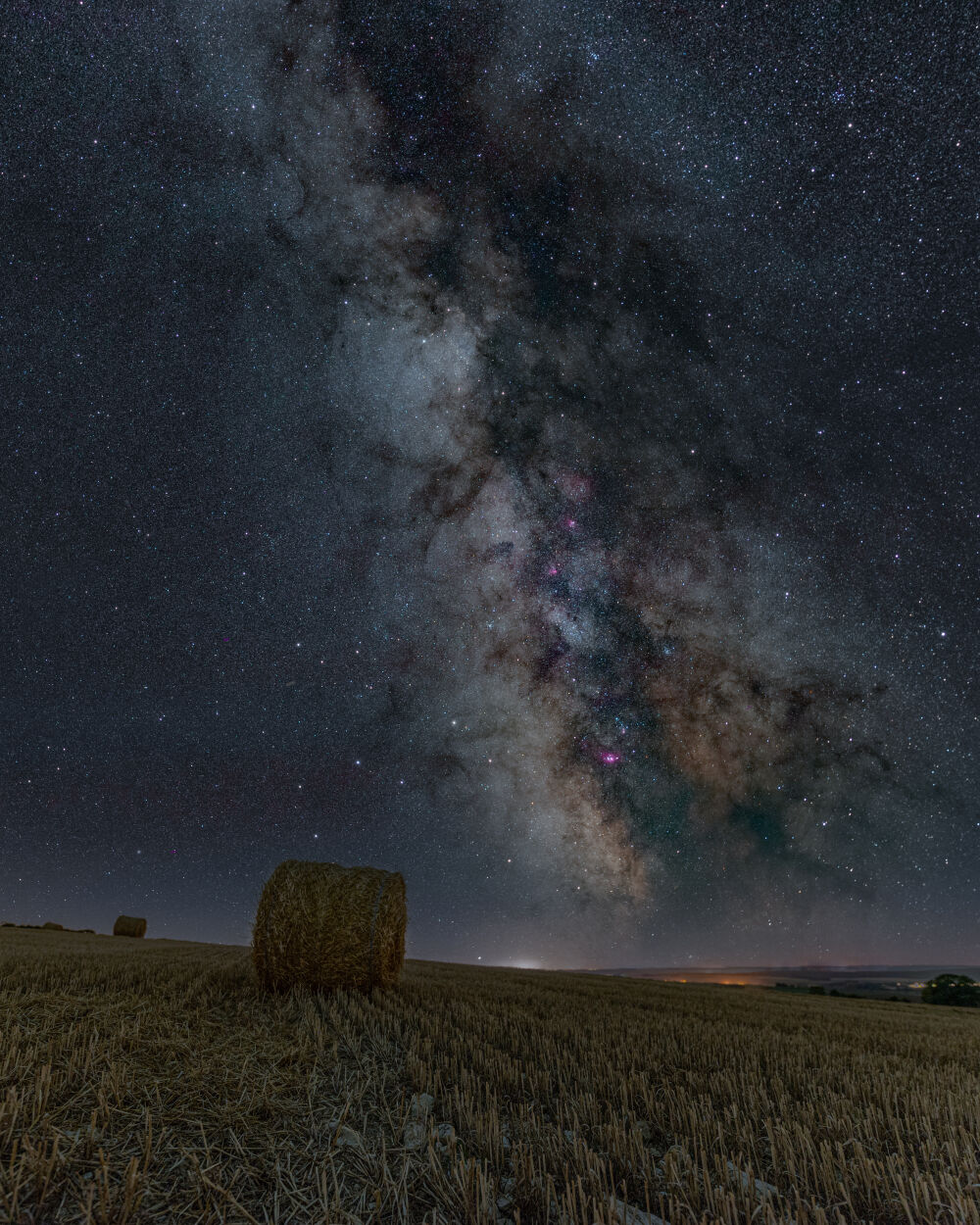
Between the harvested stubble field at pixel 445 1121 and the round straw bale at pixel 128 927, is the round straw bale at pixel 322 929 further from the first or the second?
the round straw bale at pixel 128 927

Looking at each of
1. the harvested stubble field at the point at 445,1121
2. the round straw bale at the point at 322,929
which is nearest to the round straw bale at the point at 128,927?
the round straw bale at the point at 322,929

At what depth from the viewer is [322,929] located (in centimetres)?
880

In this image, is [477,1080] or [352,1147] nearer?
[352,1147]

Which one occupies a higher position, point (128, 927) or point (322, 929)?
point (322, 929)

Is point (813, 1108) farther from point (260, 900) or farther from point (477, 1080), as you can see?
point (260, 900)

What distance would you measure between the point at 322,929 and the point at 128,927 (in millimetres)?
25324

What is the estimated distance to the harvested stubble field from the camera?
2.92 metres

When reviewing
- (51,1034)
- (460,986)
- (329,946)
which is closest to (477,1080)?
(51,1034)

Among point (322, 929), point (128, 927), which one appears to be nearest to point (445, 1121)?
point (322, 929)

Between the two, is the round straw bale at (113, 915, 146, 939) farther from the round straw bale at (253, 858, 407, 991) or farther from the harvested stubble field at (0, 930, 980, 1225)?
the harvested stubble field at (0, 930, 980, 1225)

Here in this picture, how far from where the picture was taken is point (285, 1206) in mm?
2891

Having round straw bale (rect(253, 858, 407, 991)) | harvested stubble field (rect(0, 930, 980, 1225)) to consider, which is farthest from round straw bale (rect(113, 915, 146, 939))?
harvested stubble field (rect(0, 930, 980, 1225))

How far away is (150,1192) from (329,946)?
628 centimetres

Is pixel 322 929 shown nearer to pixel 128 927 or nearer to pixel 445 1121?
pixel 445 1121
